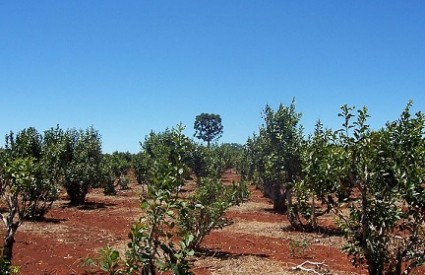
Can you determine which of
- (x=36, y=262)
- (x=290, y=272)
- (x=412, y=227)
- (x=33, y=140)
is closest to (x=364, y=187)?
(x=412, y=227)

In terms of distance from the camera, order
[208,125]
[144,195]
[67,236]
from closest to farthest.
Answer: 1. [144,195]
2. [67,236]
3. [208,125]

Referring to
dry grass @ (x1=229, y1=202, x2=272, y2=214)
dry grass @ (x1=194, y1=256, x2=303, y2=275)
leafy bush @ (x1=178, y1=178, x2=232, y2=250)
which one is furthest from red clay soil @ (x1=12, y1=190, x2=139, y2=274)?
dry grass @ (x1=229, y1=202, x2=272, y2=214)

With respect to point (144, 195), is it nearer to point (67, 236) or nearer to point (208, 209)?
point (208, 209)

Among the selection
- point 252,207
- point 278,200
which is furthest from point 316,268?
point 252,207

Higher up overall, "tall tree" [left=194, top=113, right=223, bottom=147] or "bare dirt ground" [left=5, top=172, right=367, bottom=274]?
"tall tree" [left=194, top=113, right=223, bottom=147]

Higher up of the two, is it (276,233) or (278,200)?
(278,200)

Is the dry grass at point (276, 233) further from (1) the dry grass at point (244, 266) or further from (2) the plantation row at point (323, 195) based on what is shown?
(1) the dry grass at point (244, 266)

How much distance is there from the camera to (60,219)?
21.9 metres

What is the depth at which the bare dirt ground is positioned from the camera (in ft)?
40.9

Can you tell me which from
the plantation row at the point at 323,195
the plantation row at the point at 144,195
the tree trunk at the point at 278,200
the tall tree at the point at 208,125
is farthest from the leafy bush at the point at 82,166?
the tall tree at the point at 208,125

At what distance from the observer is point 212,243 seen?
16547 millimetres

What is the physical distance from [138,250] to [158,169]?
73 centimetres

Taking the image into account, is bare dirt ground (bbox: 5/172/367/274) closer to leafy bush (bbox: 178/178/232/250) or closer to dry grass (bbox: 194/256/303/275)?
dry grass (bbox: 194/256/303/275)

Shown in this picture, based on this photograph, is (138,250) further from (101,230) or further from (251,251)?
(101,230)
